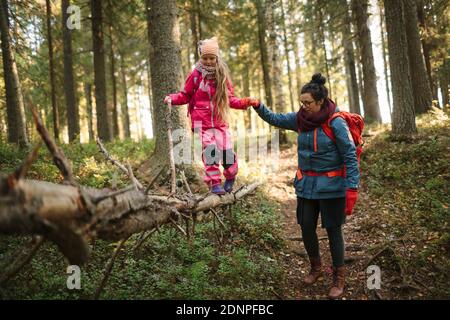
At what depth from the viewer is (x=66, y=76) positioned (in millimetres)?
15188

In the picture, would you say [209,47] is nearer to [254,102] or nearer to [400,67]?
[254,102]

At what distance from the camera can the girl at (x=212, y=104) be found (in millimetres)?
5493

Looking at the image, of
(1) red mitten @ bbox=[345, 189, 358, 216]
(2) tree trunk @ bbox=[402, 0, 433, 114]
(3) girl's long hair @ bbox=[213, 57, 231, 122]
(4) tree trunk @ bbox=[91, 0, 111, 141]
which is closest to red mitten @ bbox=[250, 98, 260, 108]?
(3) girl's long hair @ bbox=[213, 57, 231, 122]

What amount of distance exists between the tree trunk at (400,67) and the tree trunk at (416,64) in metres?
4.02

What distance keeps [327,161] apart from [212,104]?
1.93m

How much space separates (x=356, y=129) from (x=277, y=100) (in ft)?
35.2

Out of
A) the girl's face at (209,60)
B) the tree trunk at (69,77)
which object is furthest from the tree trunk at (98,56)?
the girl's face at (209,60)

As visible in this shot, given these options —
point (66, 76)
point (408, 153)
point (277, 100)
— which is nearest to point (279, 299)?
point (408, 153)

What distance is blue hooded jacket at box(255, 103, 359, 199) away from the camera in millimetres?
4516

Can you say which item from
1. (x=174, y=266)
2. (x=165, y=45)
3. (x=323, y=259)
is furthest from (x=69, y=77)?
(x=323, y=259)

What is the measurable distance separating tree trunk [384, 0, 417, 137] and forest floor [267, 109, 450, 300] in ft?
2.06

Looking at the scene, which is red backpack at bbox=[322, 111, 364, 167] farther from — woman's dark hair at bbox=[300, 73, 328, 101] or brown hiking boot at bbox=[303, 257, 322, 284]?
brown hiking boot at bbox=[303, 257, 322, 284]
